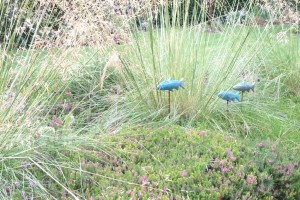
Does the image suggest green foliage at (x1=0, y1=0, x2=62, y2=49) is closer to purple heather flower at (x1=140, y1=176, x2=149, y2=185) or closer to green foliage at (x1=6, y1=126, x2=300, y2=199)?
green foliage at (x1=6, y1=126, x2=300, y2=199)

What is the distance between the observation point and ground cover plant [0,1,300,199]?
8.45 feet

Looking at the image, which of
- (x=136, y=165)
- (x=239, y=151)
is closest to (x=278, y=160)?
(x=239, y=151)

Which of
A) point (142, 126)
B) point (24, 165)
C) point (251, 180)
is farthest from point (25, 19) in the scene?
point (251, 180)

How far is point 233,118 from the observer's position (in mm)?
3709

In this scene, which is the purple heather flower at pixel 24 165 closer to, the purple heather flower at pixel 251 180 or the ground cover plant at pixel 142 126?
the ground cover plant at pixel 142 126

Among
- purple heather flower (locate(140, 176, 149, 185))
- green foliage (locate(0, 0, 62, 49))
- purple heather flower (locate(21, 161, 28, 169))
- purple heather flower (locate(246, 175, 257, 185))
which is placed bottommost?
purple heather flower (locate(246, 175, 257, 185))

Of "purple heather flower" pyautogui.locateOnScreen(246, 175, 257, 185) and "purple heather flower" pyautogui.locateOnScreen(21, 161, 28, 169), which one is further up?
"purple heather flower" pyautogui.locateOnScreen(21, 161, 28, 169)

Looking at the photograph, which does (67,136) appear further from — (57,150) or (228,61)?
(228,61)

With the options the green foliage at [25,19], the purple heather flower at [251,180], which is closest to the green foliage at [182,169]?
the purple heather flower at [251,180]

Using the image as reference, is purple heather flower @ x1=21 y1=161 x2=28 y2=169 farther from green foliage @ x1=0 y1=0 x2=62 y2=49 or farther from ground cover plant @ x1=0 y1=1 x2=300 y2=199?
green foliage @ x1=0 y1=0 x2=62 y2=49

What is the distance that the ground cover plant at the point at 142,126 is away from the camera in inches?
101

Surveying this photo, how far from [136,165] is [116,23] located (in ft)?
5.86

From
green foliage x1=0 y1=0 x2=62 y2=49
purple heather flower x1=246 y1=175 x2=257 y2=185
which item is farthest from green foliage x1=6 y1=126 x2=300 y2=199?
green foliage x1=0 y1=0 x2=62 y2=49

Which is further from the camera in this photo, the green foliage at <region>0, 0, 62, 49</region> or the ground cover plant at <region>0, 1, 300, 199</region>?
the green foliage at <region>0, 0, 62, 49</region>
